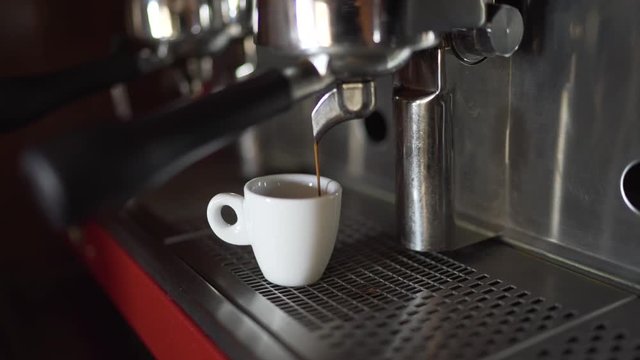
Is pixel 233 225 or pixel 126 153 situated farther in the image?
pixel 233 225

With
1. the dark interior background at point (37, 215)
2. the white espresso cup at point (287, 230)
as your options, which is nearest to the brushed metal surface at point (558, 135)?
the white espresso cup at point (287, 230)

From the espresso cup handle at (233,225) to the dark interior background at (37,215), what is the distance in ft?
1.05

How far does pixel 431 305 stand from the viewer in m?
0.42

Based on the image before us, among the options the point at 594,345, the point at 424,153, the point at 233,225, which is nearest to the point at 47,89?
the point at 233,225

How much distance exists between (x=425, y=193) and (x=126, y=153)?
22 cm

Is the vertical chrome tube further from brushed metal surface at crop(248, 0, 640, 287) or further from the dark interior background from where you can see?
the dark interior background

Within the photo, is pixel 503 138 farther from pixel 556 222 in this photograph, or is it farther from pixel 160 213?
pixel 160 213

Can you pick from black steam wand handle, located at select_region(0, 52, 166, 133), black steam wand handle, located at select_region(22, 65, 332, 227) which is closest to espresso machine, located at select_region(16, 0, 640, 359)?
black steam wand handle, located at select_region(22, 65, 332, 227)

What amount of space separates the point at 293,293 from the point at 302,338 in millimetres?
63

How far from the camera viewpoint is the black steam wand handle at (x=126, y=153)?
1.01 feet

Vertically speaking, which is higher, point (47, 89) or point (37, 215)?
point (47, 89)

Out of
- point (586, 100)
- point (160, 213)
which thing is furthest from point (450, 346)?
point (160, 213)

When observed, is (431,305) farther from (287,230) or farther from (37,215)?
(37,215)

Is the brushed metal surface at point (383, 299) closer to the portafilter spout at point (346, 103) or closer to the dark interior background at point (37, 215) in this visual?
the portafilter spout at point (346, 103)
